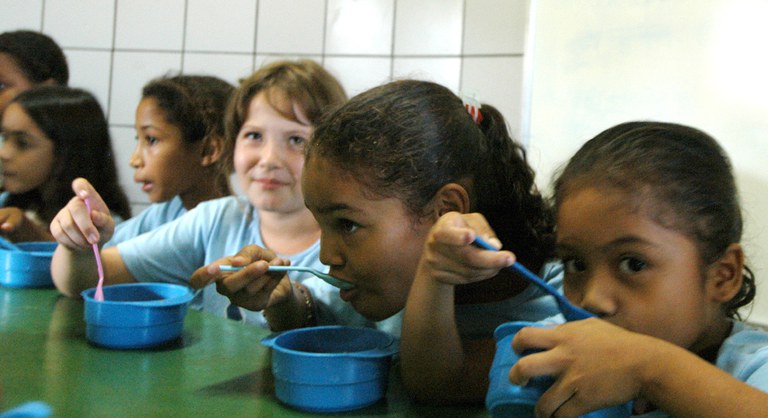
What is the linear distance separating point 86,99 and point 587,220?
1.59 metres

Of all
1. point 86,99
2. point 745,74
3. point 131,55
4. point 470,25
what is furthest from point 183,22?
point 745,74

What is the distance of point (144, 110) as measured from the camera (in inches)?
67.4

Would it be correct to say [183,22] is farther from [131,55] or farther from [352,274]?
[352,274]

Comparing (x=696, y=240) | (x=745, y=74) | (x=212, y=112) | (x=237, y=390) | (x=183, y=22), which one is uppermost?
(x=183, y=22)

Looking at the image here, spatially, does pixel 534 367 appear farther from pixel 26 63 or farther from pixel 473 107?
pixel 26 63

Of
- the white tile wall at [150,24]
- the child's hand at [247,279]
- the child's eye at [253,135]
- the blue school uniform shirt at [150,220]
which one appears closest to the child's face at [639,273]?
the child's hand at [247,279]

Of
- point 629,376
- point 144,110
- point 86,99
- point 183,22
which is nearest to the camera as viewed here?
point 629,376

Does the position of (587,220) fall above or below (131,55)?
below

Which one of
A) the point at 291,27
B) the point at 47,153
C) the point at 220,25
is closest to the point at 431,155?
the point at 47,153

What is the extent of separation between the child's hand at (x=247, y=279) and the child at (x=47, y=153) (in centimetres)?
102

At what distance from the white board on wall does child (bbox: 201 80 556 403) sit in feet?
1.91

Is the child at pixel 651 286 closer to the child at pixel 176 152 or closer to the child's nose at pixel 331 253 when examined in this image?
the child's nose at pixel 331 253

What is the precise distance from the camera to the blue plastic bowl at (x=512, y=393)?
480 mm

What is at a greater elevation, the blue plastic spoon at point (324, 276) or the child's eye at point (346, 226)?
the child's eye at point (346, 226)
